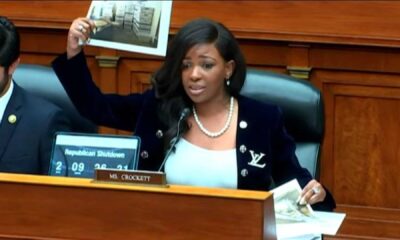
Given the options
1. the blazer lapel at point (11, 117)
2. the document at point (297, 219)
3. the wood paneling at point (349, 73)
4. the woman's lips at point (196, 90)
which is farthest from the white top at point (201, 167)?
the wood paneling at point (349, 73)

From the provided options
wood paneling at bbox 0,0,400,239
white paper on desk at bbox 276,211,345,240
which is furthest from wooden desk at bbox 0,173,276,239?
wood paneling at bbox 0,0,400,239

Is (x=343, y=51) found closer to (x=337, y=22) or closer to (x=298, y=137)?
(x=337, y=22)

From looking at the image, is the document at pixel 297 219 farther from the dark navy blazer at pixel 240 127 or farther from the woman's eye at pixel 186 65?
the woman's eye at pixel 186 65

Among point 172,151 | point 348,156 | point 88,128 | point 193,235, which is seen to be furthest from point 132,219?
point 348,156

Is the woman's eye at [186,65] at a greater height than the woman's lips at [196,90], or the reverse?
the woman's eye at [186,65]

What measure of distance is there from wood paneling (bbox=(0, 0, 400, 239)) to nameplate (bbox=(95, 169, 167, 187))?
2.07 meters

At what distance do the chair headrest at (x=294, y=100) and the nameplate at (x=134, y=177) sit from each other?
1.03m

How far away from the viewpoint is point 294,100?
2980 mm

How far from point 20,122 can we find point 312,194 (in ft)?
2.85

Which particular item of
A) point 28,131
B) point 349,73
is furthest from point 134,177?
point 349,73

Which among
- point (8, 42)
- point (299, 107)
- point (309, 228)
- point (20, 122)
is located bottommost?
point (309, 228)

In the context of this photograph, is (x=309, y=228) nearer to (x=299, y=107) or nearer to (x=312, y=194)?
(x=312, y=194)

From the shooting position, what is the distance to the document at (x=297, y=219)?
230 cm

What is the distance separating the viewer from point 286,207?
7.99 feet
